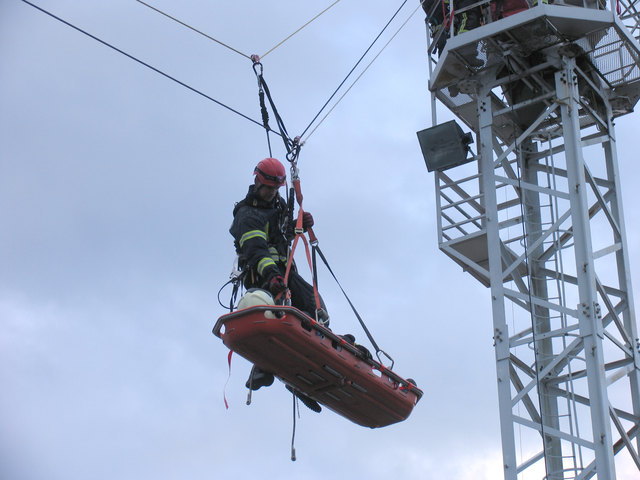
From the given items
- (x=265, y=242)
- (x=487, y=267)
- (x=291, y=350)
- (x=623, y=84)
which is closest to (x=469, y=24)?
(x=623, y=84)

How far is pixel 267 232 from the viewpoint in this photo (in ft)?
43.3

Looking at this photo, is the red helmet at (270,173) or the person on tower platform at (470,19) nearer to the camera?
the red helmet at (270,173)

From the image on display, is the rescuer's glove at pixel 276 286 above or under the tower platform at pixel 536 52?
under

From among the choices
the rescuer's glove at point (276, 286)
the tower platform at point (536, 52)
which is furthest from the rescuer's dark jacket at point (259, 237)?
the tower platform at point (536, 52)

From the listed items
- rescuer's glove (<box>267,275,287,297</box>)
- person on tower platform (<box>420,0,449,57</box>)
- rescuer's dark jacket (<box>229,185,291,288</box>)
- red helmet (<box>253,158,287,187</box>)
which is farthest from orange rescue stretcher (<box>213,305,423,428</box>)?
person on tower platform (<box>420,0,449,57</box>)

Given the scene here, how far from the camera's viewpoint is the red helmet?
13141 millimetres

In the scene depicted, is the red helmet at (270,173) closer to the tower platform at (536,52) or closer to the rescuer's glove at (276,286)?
the rescuer's glove at (276,286)

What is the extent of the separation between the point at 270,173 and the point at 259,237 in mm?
833

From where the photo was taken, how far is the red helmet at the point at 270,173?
13.1 m

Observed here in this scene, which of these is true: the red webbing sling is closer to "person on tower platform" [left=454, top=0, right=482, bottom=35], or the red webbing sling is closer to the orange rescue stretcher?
the orange rescue stretcher

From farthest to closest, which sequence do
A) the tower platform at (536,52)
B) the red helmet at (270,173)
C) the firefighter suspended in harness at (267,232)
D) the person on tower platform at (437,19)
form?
1. the person on tower platform at (437,19)
2. the tower platform at (536,52)
3. the red helmet at (270,173)
4. the firefighter suspended in harness at (267,232)

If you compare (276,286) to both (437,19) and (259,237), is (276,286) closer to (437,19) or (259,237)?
(259,237)

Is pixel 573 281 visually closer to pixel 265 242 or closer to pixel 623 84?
pixel 623 84

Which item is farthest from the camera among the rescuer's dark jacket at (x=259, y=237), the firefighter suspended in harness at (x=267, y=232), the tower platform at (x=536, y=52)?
the tower platform at (x=536, y=52)
